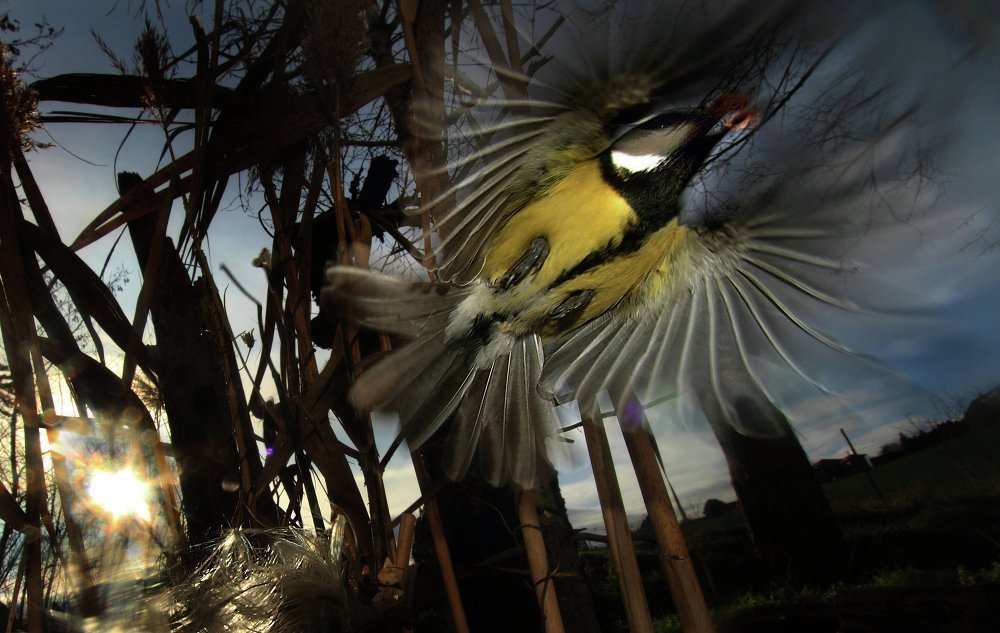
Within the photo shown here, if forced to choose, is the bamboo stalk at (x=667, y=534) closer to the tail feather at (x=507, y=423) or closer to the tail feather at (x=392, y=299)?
the tail feather at (x=507, y=423)

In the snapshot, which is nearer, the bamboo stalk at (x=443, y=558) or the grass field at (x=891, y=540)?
the grass field at (x=891, y=540)

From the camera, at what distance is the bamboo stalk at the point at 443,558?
1.84ft

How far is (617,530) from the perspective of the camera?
21.0 inches

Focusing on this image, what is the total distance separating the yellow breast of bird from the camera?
671 mm

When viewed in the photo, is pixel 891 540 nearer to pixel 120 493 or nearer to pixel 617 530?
pixel 617 530

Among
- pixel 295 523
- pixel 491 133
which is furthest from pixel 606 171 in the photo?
pixel 295 523

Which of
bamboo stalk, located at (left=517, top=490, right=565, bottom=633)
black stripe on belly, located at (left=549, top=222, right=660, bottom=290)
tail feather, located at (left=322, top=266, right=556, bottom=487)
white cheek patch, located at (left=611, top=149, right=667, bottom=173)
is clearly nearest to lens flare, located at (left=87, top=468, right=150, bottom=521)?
tail feather, located at (left=322, top=266, right=556, bottom=487)

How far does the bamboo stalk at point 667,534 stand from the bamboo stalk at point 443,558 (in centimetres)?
22

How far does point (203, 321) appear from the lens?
85cm

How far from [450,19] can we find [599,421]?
24.4 inches

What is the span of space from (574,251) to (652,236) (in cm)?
11

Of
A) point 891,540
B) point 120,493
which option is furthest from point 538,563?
point 120,493

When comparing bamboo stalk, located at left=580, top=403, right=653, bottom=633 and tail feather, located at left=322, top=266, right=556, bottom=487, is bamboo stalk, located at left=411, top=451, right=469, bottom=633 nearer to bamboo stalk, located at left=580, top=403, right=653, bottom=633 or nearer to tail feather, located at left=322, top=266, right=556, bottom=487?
tail feather, located at left=322, top=266, right=556, bottom=487

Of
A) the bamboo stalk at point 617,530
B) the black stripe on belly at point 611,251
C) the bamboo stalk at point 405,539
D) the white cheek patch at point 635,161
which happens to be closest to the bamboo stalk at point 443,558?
the bamboo stalk at point 405,539
